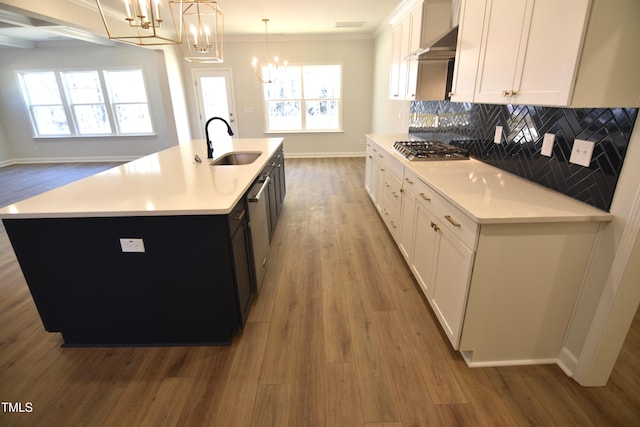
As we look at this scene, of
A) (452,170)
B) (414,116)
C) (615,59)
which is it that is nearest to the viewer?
(615,59)

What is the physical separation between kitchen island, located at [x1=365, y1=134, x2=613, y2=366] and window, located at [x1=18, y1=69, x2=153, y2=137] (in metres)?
7.77

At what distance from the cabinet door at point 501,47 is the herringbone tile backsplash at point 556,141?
0.32 metres

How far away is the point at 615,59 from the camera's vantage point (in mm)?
1255

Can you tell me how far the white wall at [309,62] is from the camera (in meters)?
6.97

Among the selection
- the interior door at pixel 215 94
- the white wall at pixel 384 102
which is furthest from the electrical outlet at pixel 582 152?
the interior door at pixel 215 94

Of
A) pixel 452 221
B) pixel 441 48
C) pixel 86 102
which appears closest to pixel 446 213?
pixel 452 221

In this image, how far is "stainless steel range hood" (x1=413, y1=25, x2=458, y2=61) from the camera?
2.52m

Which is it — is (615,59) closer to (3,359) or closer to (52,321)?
(52,321)

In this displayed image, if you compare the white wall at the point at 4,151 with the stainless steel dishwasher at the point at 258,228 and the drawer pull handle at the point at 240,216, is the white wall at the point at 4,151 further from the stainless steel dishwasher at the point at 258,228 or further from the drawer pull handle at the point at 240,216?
the drawer pull handle at the point at 240,216

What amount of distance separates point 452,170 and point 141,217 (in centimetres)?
207

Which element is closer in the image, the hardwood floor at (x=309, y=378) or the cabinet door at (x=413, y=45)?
the hardwood floor at (x=309, y=378)

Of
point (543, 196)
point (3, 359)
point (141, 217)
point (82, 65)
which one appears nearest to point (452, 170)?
point (543, 196)

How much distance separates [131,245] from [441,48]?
2.81 m

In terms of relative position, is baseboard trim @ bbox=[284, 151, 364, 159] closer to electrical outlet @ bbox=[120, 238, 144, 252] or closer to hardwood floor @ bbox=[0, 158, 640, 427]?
hardwood floor @ bbox=[0, 158, 640, 427]
